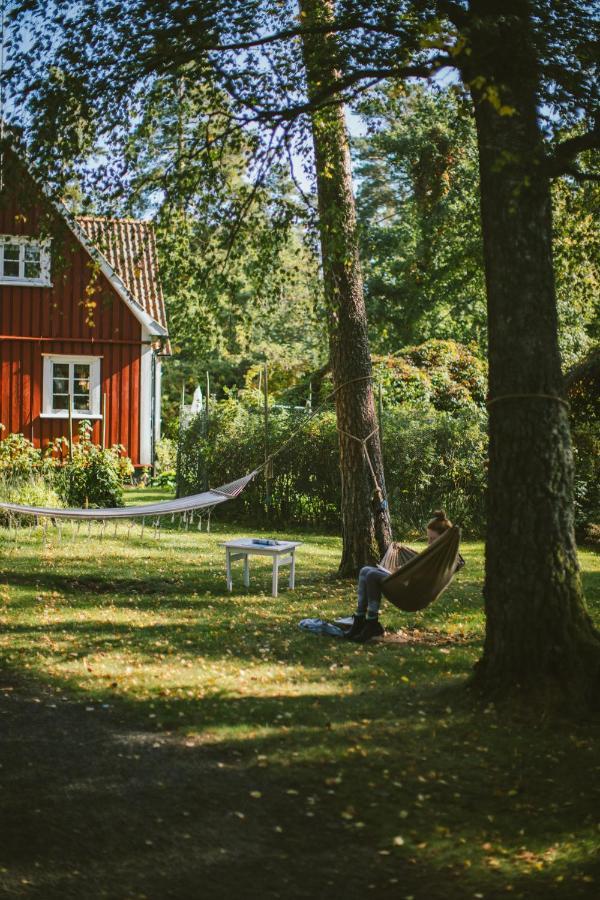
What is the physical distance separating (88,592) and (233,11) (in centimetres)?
480

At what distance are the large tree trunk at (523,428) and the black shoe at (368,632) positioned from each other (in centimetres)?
178

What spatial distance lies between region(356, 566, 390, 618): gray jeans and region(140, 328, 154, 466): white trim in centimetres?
1281

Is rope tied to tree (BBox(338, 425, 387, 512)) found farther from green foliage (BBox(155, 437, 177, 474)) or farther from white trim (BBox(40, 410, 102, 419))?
green foliage (BBox(155, 437, 177, 474))

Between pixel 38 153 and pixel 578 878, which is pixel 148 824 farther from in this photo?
pixel 38 153

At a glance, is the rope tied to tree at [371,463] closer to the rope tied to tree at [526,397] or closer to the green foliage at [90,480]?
the rope tied to tree at [526,397]

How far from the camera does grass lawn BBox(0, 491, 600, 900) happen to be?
3.14 m

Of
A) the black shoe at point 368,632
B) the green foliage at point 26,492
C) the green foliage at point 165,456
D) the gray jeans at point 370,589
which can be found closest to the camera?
the gray jeans at point 370,589

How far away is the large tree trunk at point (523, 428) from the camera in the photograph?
15.5 ft

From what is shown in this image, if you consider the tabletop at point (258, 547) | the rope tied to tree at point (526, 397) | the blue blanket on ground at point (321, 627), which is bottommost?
the blue blanket on ground at point (321, 627)

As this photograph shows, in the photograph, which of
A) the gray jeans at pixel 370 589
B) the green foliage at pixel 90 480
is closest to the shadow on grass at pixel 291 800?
the gray jeans at pixel 370 589

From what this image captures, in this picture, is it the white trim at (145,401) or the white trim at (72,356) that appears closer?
the white trim at (72,356)

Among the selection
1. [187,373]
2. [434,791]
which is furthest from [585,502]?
[187,373]

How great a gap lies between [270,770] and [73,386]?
50.5 ft

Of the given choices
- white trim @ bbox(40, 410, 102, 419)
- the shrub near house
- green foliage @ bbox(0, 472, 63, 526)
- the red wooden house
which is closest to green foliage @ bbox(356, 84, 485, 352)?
the red wooden house
